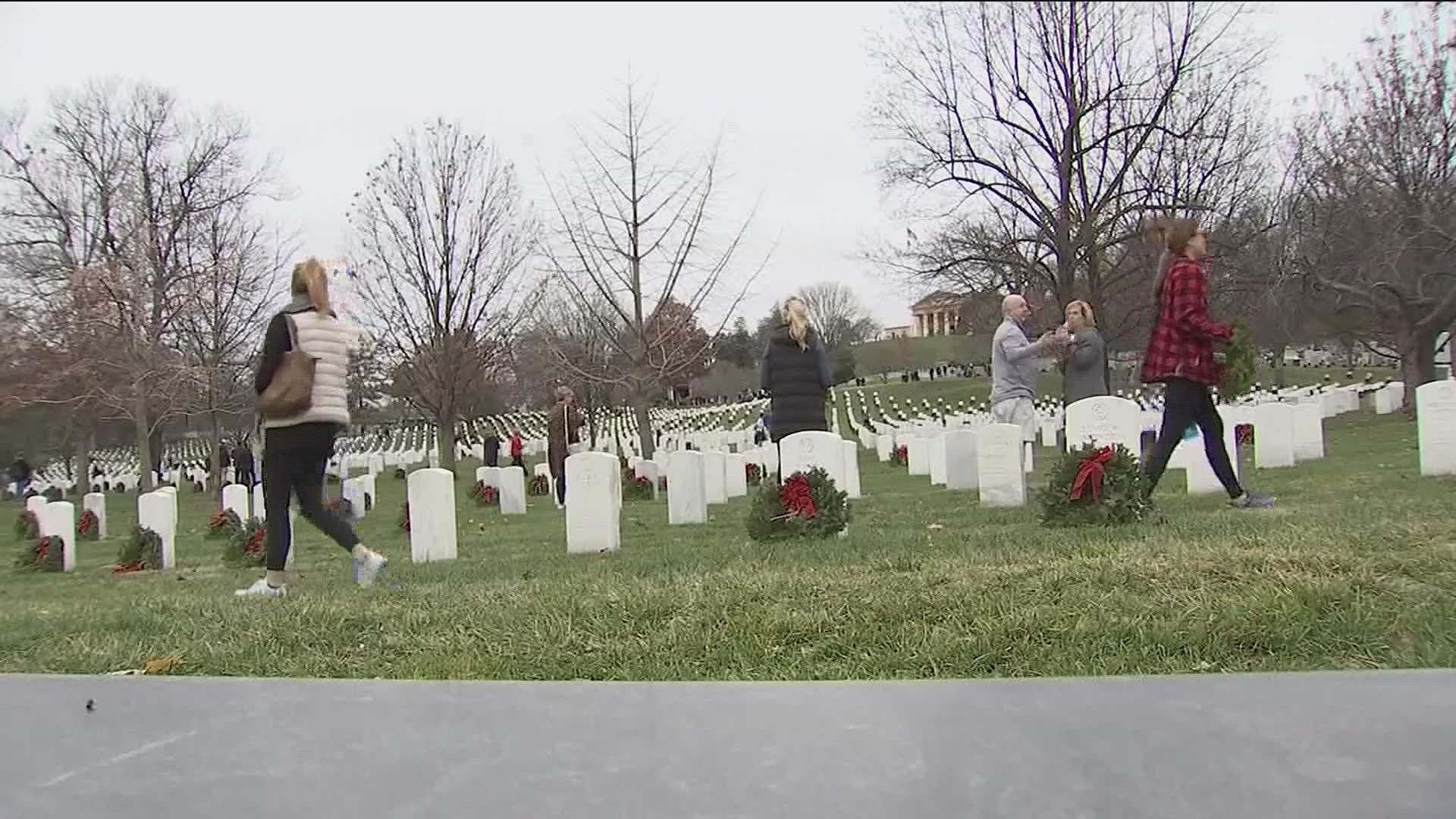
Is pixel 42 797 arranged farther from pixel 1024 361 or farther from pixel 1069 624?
pixel 1024 361

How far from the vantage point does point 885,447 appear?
25.8m

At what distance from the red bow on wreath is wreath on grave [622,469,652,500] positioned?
11.3 metres

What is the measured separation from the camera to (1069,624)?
451 centimetres

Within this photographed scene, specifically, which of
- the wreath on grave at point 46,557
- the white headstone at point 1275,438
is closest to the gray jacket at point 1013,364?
the white headstone at point 1275,438

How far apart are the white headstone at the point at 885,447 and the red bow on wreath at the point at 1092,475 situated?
668 inches

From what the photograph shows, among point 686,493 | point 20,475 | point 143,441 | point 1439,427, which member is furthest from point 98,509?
point 20,475

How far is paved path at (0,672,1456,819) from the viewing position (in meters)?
3.13

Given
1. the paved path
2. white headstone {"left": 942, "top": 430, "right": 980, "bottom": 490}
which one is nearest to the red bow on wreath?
the paved path

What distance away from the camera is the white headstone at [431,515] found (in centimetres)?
920

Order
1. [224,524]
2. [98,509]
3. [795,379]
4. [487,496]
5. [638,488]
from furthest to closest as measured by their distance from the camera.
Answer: [487,496], [98,509], [638,488], [224,524], [795,379]

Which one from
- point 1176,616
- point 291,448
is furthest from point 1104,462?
point 291,448

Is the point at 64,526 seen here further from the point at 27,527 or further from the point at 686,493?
the point at 686,493

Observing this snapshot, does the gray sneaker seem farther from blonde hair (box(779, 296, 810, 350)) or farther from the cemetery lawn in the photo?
blonde hair (box(779, 296, 810, 350))

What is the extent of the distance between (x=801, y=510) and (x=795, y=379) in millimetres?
1459
